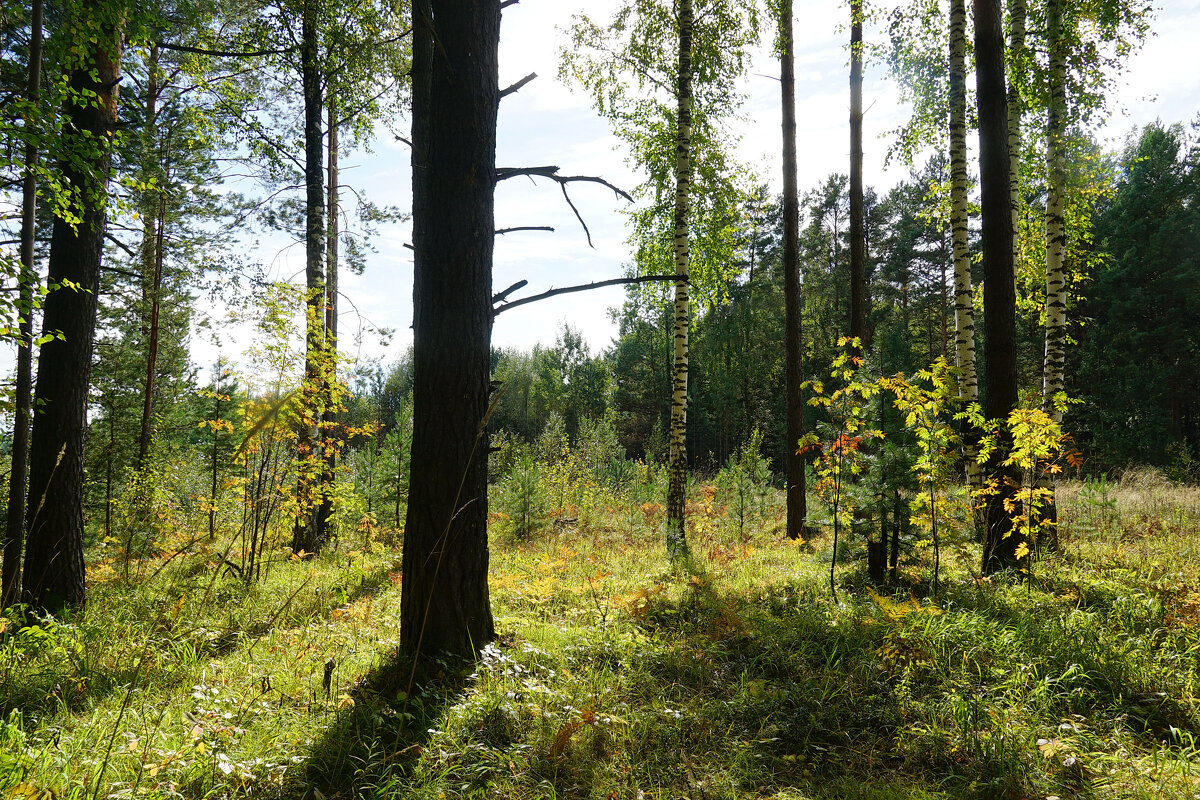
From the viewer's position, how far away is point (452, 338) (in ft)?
9.50

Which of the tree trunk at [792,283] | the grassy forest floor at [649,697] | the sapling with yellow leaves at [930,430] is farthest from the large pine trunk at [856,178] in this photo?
the grassy forest floor at [649,697]

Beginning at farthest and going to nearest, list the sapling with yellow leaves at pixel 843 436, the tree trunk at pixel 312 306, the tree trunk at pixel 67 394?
the tree trunk at pixel 312 306
the sapling with yellow leaves at pixel 843 436
the tree trunk at pixel 67 394

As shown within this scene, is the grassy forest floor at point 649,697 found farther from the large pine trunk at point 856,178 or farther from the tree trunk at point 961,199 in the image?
the large pine trunk at point 856,178

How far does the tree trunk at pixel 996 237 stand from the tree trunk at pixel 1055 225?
1.44 meters

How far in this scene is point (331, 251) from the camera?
30.7 ft

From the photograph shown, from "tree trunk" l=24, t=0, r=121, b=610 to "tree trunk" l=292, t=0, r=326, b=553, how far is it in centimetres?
177

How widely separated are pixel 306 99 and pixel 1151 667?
35.6 ft

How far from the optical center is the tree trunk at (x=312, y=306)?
6320 millimetres

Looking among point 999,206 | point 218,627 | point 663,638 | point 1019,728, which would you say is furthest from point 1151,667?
point 218,627

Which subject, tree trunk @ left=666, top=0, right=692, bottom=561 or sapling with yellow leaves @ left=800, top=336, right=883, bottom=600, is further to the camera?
tree trunk @ left=666, top=0, right=692, bottom=561

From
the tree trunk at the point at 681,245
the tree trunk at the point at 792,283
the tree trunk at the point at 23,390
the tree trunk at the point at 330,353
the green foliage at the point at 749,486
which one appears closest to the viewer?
the tree trunk at the point at 23,390

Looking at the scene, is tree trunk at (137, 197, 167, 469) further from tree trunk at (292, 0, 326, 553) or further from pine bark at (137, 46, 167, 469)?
tree trunk at (292, 0, 326, 553)

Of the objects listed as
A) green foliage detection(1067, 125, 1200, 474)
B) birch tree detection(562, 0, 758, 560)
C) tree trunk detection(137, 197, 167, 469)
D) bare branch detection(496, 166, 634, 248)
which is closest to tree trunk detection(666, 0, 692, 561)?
birch tree detection(562, 0, 758, 560)

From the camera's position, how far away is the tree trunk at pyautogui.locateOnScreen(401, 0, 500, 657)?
9.46ft
